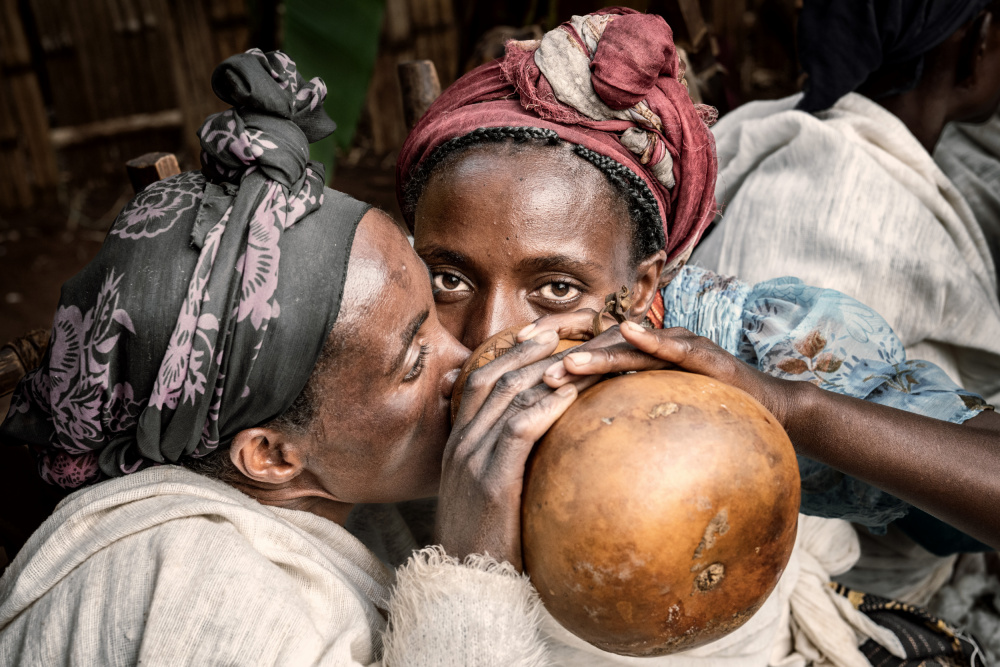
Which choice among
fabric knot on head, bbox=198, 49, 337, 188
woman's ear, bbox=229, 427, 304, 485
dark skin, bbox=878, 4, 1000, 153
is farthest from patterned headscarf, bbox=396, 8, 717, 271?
dark skin, bbox=878, 4, 1000, 153

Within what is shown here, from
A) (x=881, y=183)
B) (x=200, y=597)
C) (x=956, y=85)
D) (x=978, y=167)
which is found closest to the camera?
(x=200, y=597)

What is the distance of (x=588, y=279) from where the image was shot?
2.00 metres

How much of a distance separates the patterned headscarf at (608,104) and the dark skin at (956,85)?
1679mm

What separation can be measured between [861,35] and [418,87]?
1748 mm

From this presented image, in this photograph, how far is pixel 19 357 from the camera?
6.72 ft

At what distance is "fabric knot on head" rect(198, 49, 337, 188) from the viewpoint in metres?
1.47

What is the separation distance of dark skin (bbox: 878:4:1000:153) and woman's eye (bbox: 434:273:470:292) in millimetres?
2399

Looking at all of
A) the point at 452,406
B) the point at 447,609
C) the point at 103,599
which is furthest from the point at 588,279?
the point at 103,599

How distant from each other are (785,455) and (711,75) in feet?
10.7

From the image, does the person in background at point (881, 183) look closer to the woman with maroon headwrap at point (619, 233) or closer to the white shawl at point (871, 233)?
the white shawl at point (871, 233)

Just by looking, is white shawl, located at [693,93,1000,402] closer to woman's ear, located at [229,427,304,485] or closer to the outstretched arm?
the outstretched arm

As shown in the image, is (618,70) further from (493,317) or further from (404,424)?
(404,424)

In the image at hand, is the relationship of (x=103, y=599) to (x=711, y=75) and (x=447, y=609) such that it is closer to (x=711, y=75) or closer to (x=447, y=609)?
(x=447, y=609)

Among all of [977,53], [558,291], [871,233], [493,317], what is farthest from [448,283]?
[977,53]
